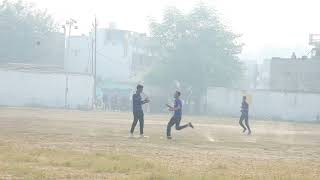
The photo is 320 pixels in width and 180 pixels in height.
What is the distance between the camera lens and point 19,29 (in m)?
93.0

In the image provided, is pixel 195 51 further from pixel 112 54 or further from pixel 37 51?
pixel 37 51

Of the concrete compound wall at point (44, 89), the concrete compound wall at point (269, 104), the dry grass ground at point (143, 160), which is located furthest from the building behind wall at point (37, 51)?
the dry grass ground at point (143, 160)

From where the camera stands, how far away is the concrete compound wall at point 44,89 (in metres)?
63.5

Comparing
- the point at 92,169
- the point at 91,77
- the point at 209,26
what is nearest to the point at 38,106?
the point at 91,77

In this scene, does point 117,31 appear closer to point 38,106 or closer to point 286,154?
point 38,106

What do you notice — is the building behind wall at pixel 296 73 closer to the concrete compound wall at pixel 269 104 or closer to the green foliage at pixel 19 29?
the concrete compound wall at pixel 269 104

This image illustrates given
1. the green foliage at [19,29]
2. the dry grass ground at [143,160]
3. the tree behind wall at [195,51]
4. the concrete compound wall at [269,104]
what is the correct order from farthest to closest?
the green foliage at [19,29], the tree behind wall at [195,51], the concrete compound wall at [269,104], the dry grass ground at [143,160]

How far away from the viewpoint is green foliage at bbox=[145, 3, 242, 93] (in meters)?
73.1

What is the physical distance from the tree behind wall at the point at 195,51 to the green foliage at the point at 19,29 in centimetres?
2276

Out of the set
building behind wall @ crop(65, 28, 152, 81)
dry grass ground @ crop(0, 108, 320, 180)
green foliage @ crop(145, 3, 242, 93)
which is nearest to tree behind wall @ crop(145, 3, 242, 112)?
green foliage @ crop(145, 3, 242, 93)

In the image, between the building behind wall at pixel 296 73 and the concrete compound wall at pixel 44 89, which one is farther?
the building behind wall at pixel 296 73

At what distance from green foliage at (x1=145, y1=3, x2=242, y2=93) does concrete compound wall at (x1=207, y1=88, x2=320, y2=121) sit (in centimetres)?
442

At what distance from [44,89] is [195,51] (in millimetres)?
18524

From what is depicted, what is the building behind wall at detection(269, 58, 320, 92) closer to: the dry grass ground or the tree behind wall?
the tree behind wall
